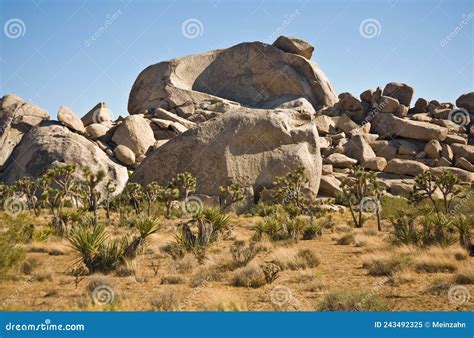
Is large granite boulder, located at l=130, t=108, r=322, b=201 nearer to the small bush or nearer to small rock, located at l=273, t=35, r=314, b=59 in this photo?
the small bush

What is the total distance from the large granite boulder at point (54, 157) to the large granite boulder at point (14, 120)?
4059 mm

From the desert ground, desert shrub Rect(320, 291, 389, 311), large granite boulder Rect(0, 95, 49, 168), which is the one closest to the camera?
desert shrub Rect(320, 291, 389, 311)

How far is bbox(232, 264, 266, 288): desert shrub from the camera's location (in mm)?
10836

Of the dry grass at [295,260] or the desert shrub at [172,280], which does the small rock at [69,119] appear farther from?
the desert shrub at [172,280]

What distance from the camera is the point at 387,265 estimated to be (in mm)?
12031

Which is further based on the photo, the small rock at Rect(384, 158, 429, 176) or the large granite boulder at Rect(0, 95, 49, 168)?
the large granite boulder at Rect(0, 95, 49, 168)

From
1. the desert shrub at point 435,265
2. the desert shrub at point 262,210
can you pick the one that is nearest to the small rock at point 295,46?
the desert shrub at point 262,210

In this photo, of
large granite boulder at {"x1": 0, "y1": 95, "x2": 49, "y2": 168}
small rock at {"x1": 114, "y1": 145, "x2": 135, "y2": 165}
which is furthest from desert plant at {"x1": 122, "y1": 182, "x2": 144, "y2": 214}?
large granite boulder at {"x1": 0, "y1": 95, "x2": 49, "y2": 168}

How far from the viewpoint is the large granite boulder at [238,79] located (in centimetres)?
6675

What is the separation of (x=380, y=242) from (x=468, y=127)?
50583mm

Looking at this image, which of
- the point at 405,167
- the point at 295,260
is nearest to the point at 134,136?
the point at 405,167

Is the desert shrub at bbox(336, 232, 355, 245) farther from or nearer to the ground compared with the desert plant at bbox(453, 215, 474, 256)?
nearer to the ground

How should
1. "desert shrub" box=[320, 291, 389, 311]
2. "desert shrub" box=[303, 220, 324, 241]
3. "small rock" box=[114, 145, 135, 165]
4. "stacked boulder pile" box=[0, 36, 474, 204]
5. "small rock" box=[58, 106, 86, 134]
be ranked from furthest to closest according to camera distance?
"small rock" box=[58, 106, 86, 134]
"small rock" box=[114, 145, 135, 165]
"stacked boulder pile" box=[0, 36, 474, 204]
"desert shrub" box=[303, 220, 324, 241]
"desert shrub" box=[320, 291, 389, 311]

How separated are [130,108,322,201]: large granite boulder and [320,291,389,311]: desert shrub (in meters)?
28.0
